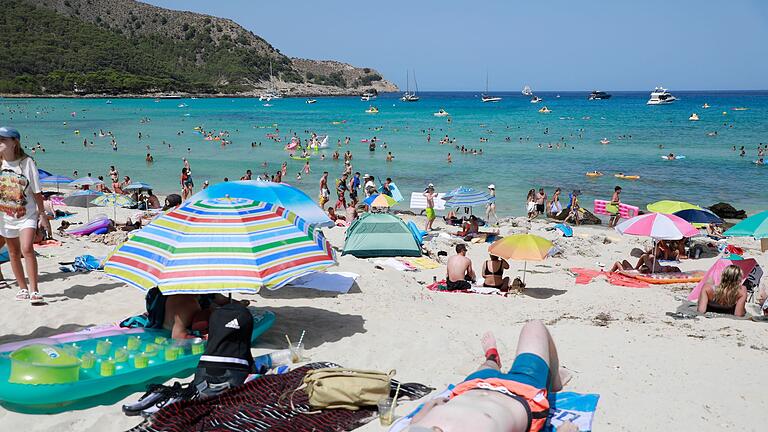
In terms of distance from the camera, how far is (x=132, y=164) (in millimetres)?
31062

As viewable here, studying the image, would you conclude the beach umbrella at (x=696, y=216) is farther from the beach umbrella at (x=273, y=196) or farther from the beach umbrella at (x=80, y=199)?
the beach umbrella at (x=80, y=199)

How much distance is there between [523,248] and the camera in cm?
970

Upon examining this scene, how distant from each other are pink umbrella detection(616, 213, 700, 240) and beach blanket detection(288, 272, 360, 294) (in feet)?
17.1

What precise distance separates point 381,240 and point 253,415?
8279 millimetres

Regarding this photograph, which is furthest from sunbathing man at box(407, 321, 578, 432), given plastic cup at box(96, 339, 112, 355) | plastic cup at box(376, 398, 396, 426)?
plastic cup at box(96, 339, 112, 355)

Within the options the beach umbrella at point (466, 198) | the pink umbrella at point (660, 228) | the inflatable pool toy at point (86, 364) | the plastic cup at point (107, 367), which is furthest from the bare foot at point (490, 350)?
the beach umbrella at point (466, 198)

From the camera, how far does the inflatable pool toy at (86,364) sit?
14.4 feet

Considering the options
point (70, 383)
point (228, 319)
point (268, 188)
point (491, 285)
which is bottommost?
point (491, 285)

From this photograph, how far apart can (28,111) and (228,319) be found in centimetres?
7550

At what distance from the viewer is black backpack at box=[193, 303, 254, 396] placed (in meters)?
4.71

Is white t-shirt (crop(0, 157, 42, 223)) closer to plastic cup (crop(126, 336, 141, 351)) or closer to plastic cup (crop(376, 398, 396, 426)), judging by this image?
plastic cup (crop(126, 336, 141, 351))

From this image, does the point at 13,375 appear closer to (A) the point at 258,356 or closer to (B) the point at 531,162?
(A) the point at 258,356

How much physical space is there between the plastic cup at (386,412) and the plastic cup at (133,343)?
226 cm

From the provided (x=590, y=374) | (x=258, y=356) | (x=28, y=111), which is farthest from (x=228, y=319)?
(x=28, y=111)
